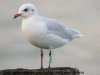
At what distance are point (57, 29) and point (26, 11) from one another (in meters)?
1.74

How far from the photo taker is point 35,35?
12.5m

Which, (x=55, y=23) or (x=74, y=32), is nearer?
(x=55, y=23)

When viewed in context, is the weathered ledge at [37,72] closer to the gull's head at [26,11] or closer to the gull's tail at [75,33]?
the gull's head at [26,11]

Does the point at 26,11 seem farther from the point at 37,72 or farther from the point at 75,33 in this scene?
the point at 37,72

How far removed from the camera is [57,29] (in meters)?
14.0

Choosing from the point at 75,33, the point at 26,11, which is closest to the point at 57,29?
the point at 75,33

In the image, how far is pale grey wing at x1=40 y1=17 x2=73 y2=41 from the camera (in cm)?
1332

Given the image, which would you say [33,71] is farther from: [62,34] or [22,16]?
[62,34]

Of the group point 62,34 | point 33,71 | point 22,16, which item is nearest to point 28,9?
point 22,16

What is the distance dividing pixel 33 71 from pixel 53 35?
4493 millimetres

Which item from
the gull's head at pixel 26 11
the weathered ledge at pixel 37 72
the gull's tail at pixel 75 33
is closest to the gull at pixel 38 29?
the gull's head at pixel 26 11

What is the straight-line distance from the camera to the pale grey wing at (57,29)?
43.7ft

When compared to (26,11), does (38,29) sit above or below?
below

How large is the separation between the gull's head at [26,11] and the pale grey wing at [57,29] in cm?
50
